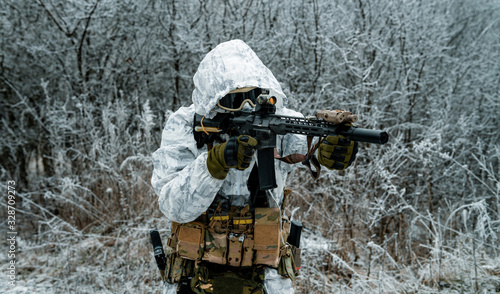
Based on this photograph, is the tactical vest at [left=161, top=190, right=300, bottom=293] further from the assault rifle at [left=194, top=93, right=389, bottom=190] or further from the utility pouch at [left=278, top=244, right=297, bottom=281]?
the assault rifle at [left=194, top=93, right=389, bottom=190]

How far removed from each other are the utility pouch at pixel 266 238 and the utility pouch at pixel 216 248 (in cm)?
17

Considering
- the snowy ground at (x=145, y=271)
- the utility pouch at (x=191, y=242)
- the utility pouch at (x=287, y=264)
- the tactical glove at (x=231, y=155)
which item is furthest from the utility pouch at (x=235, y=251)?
the snowy ground at (x=145, y=271)

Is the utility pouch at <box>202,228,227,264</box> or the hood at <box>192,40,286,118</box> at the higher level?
the hood at <box>192,40,286,118</box>

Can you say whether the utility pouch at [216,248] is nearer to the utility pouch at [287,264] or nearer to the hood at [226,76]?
the utility pouch at [287,264]

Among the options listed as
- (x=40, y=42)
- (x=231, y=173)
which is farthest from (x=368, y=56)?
(x=40, y=42)

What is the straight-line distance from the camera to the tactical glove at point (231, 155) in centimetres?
148

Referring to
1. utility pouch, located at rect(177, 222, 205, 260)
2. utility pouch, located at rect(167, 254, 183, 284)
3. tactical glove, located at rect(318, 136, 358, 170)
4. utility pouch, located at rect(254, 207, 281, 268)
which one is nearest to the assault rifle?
tactical glove, located at rect(318, 136, 358, 170)

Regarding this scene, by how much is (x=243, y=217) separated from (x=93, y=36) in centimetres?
533

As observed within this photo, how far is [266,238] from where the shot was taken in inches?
69.9

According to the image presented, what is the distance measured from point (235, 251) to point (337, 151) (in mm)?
771

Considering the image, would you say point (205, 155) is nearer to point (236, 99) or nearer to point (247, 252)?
point (236, 99)

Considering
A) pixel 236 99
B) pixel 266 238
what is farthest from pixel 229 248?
pixel 236 99

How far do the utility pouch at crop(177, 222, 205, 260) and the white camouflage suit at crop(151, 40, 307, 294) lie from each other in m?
0.11

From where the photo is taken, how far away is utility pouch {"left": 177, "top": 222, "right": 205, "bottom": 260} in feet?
5.80
